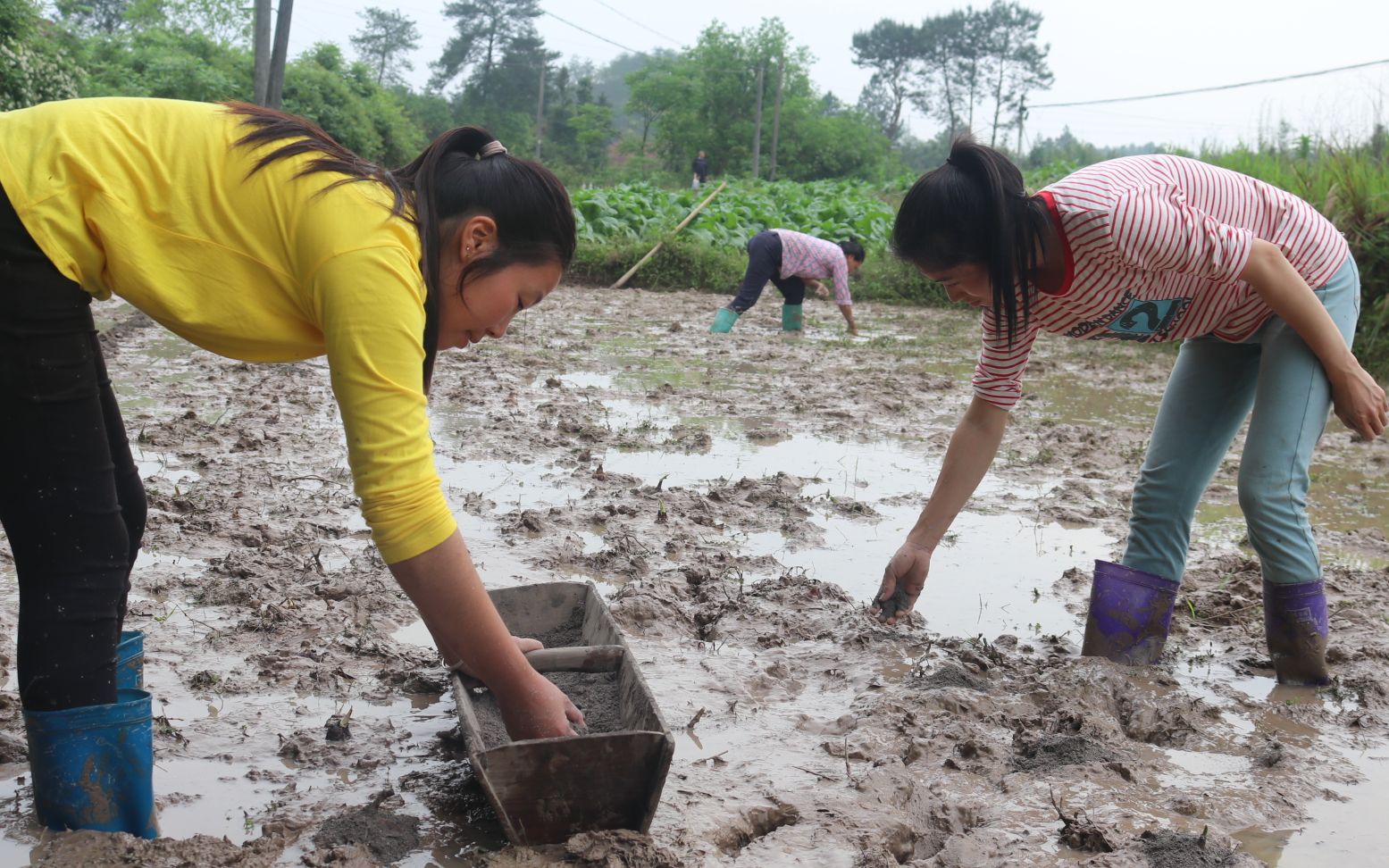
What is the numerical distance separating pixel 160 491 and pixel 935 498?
9.26ft

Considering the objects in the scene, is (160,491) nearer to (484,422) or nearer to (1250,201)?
(484,422)

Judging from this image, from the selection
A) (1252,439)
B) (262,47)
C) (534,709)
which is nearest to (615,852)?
(534,709)

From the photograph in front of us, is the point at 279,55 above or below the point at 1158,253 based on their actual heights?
above

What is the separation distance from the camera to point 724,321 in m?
10.5

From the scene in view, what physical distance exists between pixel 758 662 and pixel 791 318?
8.18 meters

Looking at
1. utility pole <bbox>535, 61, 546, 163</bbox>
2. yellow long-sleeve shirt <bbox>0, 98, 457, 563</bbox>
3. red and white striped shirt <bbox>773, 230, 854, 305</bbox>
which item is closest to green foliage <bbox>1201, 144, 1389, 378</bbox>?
red and white striped shirt <bbox>773, 230, 854, 305</bbox>

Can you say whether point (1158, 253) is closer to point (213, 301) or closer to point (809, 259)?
point (213, 301)

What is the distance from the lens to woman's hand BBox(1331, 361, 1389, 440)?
2654 mm

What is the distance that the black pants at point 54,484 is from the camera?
1701 mm

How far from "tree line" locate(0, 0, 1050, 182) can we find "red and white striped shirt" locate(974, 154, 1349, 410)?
78.7ft

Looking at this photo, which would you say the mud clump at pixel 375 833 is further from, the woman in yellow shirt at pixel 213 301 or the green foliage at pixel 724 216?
the green foliage at pixel 724 216

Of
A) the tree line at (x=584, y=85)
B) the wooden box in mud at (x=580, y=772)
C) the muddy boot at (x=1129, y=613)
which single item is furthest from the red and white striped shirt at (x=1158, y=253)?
the tree line at (x=584, y=85)

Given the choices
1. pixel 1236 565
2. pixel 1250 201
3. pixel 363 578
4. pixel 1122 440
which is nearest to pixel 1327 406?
pixel 1250 201

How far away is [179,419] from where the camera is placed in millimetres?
5285
